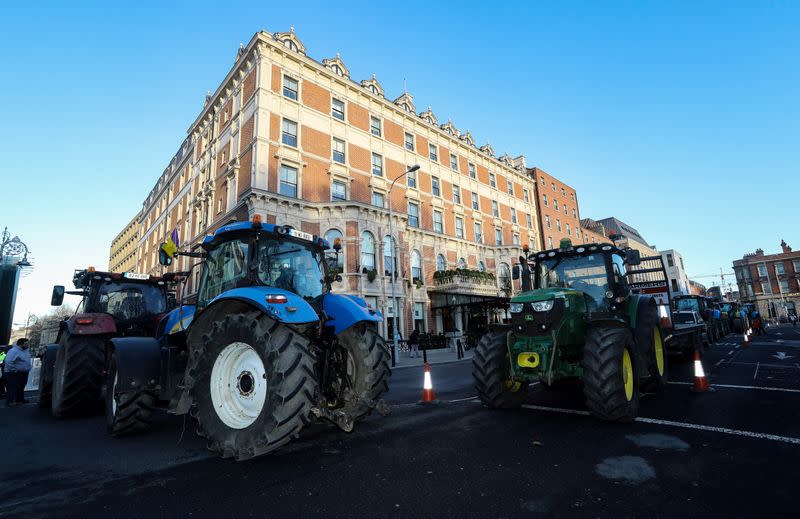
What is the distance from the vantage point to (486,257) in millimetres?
34438

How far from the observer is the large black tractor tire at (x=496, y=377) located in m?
5.98

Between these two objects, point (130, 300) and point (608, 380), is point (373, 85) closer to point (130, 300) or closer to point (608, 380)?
point (130, 300)

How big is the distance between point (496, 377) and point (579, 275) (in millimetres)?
2650

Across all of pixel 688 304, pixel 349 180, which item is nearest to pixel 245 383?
pixel 688 304

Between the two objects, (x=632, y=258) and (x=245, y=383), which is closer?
(x=245, y=383)

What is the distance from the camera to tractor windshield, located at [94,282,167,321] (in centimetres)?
772

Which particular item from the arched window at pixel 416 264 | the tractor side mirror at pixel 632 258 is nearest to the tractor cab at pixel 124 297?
the tractor side mirror at pixel 632 258

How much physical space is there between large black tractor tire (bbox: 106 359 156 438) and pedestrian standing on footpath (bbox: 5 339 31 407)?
6913mm

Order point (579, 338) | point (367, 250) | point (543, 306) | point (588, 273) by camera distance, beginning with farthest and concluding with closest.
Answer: point (367, 250), point (588, 273), point (579, 338), point (543, 306)

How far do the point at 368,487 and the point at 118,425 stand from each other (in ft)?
13.3

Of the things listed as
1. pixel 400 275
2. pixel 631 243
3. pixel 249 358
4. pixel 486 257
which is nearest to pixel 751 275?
pixel 631 243

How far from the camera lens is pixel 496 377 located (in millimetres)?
5953

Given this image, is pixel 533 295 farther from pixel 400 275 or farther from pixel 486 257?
pixel 486 257

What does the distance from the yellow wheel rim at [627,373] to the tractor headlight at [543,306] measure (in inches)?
44.4
